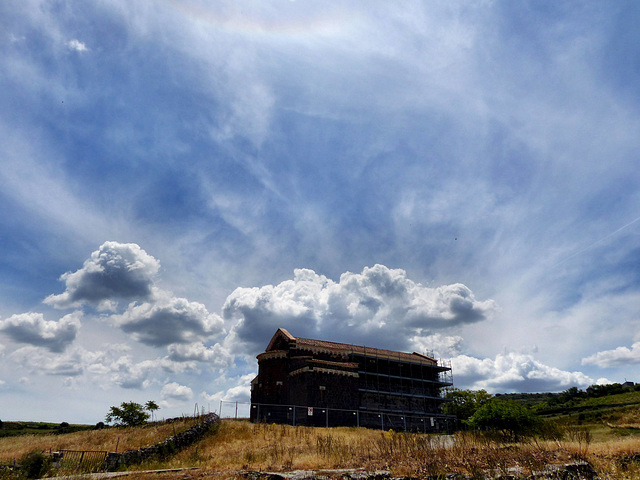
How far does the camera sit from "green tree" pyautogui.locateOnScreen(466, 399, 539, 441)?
3074 cm

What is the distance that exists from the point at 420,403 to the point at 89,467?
1803 inches

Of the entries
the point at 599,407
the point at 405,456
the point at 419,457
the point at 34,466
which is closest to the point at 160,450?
the point at 34,466

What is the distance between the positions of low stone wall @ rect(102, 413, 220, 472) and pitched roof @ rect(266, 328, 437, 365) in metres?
20.2

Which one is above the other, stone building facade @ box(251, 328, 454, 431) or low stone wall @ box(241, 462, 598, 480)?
stone building facade @ box(251, 328, 454, 431)

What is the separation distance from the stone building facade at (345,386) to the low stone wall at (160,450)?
1099cm

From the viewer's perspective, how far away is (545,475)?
13.3 meters

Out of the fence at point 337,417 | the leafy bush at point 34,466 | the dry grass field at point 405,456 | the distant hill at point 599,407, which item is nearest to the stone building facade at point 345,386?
the fence at point 337,417

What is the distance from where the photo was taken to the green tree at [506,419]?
3074 centimetres

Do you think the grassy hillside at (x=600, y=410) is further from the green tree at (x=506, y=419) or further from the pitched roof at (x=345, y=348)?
the green tree at (x=506, y=419)

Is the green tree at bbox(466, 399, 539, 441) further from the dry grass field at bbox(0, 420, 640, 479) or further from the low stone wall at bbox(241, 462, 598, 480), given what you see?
the low stone wall at bbox(241, 462, 598, 480)

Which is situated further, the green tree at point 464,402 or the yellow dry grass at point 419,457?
the green tree at point 464,402

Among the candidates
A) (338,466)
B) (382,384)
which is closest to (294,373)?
(382,384)

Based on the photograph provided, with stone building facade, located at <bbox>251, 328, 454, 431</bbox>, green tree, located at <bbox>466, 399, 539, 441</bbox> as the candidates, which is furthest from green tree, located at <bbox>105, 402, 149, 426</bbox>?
green tree, located at <bbox>466, 399, 539, 441</bbox>

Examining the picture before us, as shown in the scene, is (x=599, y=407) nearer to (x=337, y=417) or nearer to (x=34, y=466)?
(x=337, y=417)
